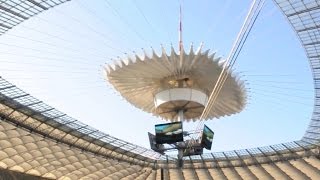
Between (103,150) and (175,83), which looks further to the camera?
(175,83)

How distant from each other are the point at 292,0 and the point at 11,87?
1023 inches

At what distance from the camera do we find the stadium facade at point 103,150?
42.0 metres

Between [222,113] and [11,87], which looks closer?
[11,87]

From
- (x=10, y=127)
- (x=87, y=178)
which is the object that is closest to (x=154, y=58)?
(x=87, y=178)

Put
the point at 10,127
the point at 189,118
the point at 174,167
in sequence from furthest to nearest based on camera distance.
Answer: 1. the point at 189,118
2. the point at 174,167
3. the point at 10,127

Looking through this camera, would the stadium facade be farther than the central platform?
No

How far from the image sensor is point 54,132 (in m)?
51.3

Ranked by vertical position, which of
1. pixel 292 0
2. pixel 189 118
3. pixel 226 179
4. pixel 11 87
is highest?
pixel 292 0

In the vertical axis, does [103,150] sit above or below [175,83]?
below

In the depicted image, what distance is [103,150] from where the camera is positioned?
5825 cm

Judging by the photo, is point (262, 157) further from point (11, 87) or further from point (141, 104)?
point (11, 87)

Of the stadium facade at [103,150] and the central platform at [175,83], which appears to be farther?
the central platform at [175,83]

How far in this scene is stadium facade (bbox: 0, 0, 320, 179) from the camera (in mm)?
42031

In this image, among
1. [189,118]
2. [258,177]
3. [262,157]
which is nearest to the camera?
[258,177]
